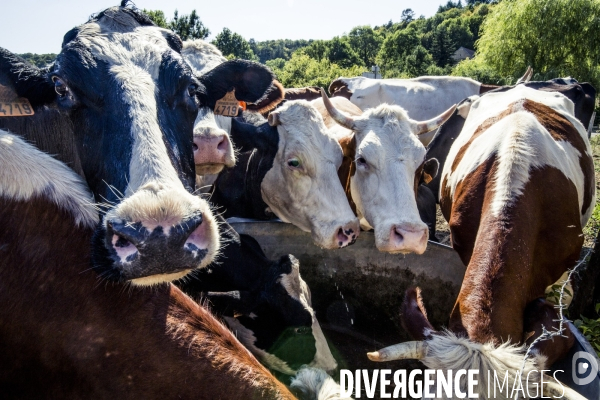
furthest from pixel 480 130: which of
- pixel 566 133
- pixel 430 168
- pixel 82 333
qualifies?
pixel 82 333

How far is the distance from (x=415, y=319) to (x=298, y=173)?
72.7 inches

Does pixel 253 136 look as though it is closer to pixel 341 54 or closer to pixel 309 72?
pixel 309 72

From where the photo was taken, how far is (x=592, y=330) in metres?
2.86

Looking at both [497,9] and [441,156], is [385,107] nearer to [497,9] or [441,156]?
[441,156]

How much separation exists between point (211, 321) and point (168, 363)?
207 millimetres

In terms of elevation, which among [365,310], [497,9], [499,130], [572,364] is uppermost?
[497,9]

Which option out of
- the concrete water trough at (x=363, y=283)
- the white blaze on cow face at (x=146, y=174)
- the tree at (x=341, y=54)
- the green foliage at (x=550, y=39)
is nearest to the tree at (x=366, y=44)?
the tree at (x=341, y=54)

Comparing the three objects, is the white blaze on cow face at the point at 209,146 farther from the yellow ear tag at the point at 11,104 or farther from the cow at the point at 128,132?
the yellow ear tag at the point at 11,104

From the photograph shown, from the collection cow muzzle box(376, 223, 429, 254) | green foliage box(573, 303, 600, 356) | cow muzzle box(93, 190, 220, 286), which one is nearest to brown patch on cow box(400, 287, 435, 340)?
cow muzzle box(376, 223, 429, 254)

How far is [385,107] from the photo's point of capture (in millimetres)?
3982

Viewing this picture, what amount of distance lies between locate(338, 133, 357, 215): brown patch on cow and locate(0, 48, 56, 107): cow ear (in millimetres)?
2361

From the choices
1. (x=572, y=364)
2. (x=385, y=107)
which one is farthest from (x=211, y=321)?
(x=385, y=107)

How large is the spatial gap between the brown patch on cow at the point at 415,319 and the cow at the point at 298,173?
1.21m

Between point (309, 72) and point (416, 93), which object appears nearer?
point (416, 93)
